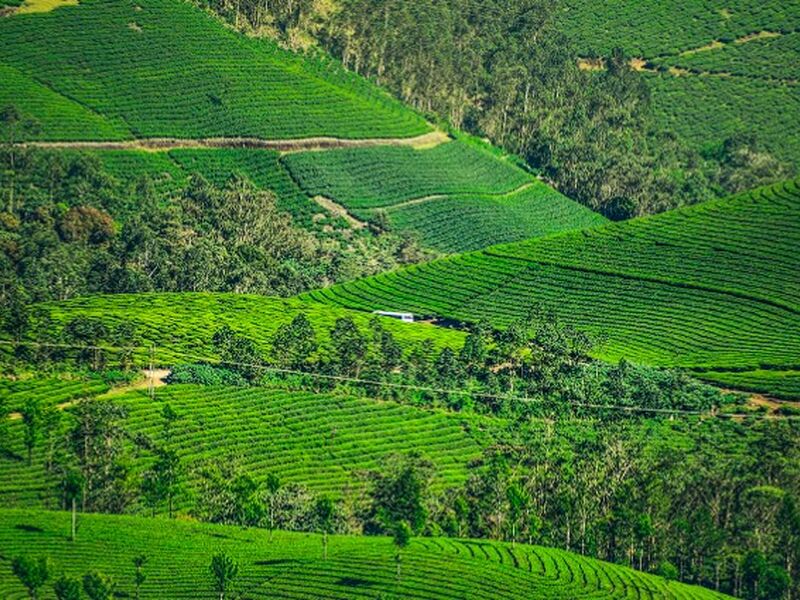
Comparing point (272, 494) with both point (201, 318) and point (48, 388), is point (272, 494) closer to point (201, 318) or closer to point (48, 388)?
point (48, 388)

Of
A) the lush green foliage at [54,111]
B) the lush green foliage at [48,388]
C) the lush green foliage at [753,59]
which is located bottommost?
the lush green foliage at [48,388]

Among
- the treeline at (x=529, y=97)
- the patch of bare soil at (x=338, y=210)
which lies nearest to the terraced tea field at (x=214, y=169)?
the patch of bare soil at (x=338, y=210)

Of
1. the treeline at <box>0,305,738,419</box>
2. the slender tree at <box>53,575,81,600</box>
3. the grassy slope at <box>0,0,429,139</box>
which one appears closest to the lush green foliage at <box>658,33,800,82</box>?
the grassy slope at <box>0,0,429,139</box>

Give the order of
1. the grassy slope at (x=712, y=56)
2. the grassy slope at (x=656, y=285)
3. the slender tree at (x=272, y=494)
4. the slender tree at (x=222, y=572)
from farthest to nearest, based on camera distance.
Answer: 1. the grassy slope at (x=712, y=56)
2. the grassy slope at (x=656, y=285)
3. the slender tree at (x=272, y=494)
4. the slender tree at (x=222, y=572)

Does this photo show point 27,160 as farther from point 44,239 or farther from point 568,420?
point 568,420

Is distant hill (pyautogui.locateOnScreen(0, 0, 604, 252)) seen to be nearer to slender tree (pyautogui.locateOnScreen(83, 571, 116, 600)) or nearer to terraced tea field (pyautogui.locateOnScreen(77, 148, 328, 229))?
terraced tea field (pyautogui.locateOnScreen(77, 148, 328, 229))

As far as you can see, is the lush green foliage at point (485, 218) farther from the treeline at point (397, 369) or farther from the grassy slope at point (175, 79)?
the treeline at point (397, 369)
